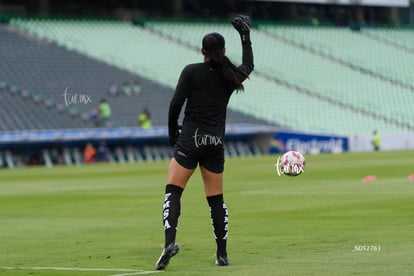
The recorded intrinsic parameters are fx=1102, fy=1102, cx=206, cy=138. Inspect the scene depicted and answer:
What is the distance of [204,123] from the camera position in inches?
458

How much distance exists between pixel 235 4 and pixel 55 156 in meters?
26.3

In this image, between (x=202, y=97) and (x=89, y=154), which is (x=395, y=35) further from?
(x=202, y=97)

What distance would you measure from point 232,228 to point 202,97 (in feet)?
16.7

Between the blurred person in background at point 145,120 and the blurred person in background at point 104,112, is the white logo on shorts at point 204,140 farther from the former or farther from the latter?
Result: the blurred person in background at point 145,120

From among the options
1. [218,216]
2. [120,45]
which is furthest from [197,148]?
[120,45]

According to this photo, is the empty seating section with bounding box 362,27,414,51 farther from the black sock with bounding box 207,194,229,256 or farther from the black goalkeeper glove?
the black sock with bounding box 207,194,229,256

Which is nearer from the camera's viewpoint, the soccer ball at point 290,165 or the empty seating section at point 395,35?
the soccer ball at point 290,165

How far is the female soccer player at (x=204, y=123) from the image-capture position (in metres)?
11.6

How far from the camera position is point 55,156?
50.6m

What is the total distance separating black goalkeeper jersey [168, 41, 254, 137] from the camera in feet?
37.9

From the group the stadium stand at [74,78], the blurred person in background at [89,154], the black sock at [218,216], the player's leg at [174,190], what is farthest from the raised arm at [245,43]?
the stadium stand at [74,78]

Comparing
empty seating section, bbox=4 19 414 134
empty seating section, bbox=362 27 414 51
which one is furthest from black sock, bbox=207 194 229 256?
empty seating section, bbox=362 27 414 51

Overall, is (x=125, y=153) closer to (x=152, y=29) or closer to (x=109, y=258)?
(x=152, y=29)

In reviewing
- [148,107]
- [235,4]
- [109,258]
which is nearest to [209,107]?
[109,258]
